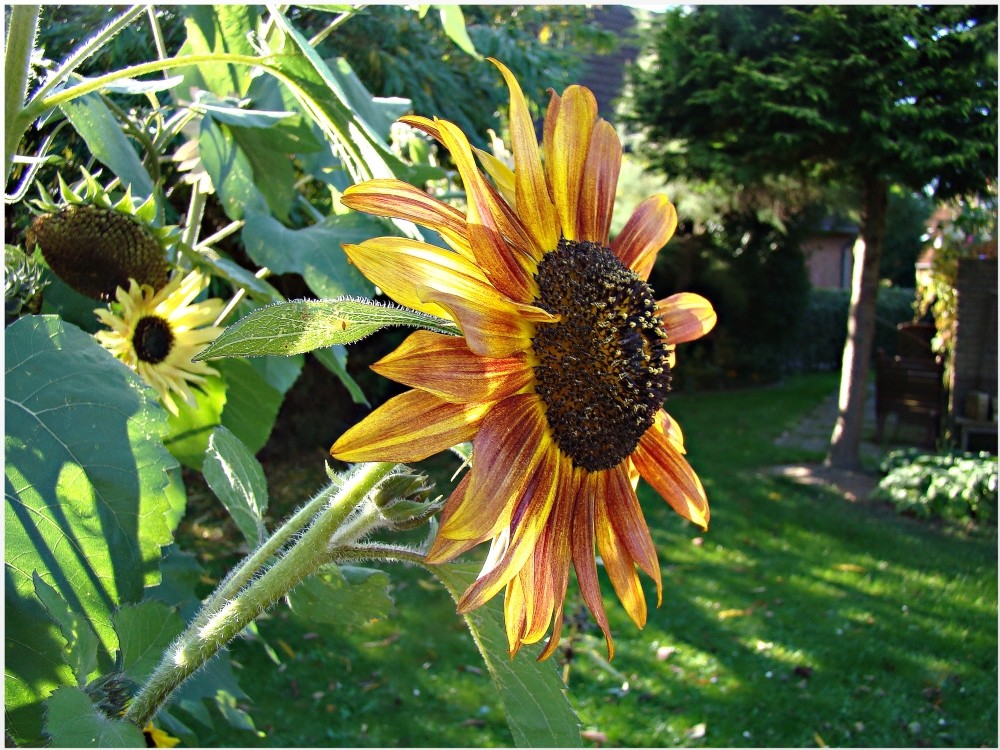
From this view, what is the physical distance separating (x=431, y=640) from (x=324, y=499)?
3898mm

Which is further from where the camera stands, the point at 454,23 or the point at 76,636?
the point at 454,23

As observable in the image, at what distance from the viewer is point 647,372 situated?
25.8 inches

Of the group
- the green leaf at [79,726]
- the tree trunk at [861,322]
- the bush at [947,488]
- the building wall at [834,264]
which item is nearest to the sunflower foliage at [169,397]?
the green leaf at [79,726]

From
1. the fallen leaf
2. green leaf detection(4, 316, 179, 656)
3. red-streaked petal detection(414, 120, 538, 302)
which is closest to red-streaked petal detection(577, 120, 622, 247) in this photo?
red-streaked petal detection(414, 120, 538, 302)

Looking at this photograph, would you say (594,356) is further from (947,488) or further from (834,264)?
(834,264)

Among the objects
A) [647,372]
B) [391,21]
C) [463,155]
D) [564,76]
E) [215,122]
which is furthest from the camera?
[564,76]

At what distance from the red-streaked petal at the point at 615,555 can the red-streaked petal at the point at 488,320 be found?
15cm

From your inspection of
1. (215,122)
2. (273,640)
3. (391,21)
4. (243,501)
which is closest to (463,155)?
(243,501)

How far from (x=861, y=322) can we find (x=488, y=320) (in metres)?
7.37

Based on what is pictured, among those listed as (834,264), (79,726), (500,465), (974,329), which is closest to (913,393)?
(974,329)

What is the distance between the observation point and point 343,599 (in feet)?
2.38

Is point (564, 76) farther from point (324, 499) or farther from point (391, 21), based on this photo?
point (324, 499)

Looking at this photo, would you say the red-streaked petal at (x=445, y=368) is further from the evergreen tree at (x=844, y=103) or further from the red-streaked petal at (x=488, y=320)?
the evergreen tree at (x=844, y=103)

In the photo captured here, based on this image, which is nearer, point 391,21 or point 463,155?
point 463,155
